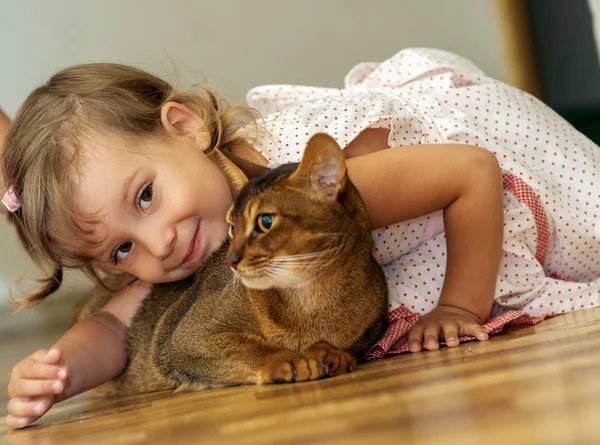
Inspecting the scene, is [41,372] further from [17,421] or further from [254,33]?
[254,33]

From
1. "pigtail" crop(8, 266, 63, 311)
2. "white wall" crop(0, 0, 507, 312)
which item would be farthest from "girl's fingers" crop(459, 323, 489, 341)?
"white wall" crop(0, 0, 507, 312)

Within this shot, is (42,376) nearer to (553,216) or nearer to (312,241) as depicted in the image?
(312,241)

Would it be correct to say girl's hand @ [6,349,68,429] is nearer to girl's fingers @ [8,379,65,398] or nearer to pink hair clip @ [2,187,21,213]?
girl's fingers @ [8,379,65,398]

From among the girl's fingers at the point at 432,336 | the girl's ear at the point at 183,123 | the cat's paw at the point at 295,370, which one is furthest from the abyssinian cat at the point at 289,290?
the girl's ear at the point at 183,123

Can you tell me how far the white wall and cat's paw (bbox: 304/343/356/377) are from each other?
251 centimetres

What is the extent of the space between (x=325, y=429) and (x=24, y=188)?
4.55 feet

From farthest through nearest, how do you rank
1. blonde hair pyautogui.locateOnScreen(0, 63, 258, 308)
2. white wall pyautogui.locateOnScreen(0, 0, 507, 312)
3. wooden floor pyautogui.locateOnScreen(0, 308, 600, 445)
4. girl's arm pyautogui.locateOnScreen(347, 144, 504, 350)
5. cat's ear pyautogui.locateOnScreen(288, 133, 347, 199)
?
white wall pyautogui.locateOnScreen(0, 0, 507, 312), blonde hair pyautogui.locateOnScreen(0, 63, 258, 308), girl's arm pyautogui.locateOnScreen(347, 144, 504, 350), cat's ear pyautogui.locateOnScreen(288, 133, 347, 199), wooden floor pyautogui.locateOnScreen(0, 308, 600, 445)

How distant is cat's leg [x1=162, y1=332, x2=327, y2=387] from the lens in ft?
4.33

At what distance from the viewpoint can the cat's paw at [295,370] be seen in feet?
4.30

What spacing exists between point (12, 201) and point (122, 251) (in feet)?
1.10

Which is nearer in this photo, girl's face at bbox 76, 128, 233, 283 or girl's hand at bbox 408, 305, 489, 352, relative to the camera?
girl's hand at bbox 408, 305, 489, 352

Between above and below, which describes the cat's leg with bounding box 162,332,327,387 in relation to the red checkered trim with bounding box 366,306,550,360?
above

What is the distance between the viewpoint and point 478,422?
2.33ft

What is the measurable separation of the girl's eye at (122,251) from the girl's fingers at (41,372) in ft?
1.26
